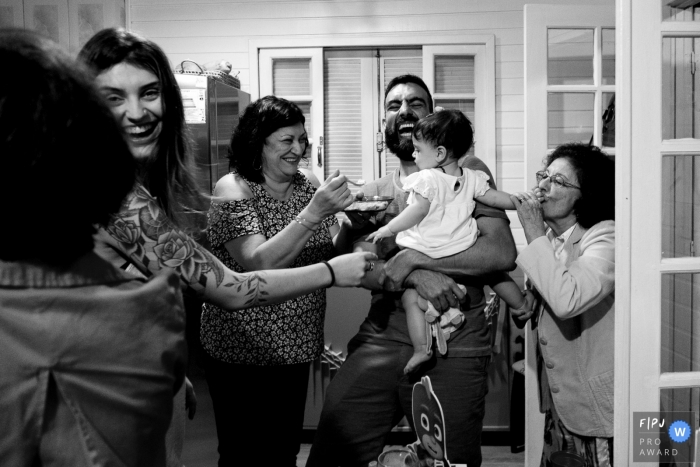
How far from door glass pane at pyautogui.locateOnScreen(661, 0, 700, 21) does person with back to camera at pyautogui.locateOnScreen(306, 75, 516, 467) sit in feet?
2.96

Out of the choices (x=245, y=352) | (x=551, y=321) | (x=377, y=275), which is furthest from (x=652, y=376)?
(x=245, y=352)

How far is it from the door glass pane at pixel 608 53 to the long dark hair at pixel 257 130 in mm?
1916

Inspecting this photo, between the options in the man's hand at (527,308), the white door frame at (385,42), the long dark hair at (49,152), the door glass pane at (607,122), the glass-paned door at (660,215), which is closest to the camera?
the long dark hair at (49,152)

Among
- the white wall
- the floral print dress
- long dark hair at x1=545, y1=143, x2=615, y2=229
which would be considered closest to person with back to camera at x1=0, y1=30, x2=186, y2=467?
the floral print dress

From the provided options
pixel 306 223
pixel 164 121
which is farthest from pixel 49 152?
pixel 306 223

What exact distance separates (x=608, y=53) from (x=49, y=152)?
3433mm

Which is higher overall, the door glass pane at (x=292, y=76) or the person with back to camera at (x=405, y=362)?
the door glass pane at (x=292, y=76)

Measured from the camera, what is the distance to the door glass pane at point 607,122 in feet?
10.0

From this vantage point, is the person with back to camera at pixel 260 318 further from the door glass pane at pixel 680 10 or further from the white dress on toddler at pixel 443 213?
the door glass pane at pixel 680 10

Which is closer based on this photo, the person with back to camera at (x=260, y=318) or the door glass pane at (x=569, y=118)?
the person with back to camera at (x=260, y=318)

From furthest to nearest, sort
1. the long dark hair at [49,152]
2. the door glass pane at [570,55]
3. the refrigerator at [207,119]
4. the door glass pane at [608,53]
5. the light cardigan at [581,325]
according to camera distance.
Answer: the door glass pane at [570,55], the refrigerator at [207,119], the door glass pane at [608,53], the light cardigan at [581,325], the long dark hair at [49,152]

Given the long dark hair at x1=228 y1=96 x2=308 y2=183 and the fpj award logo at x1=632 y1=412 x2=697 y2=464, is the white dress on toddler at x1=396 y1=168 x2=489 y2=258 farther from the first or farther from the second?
the fpj award logo at x1=632 y1=412 x2=697 y2=464

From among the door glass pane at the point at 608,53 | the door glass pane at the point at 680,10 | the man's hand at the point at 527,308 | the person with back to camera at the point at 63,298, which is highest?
the door glass pane at the point at 608,53

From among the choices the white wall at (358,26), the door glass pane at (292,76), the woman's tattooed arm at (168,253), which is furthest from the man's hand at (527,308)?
the door glass pane at (292,76)
